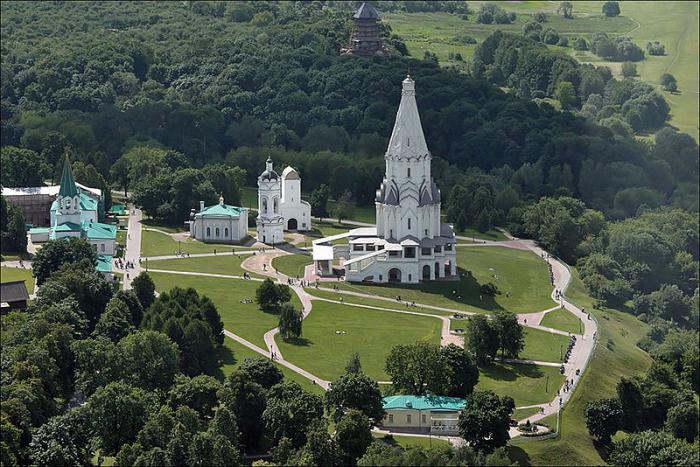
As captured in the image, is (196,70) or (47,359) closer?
(47,359)

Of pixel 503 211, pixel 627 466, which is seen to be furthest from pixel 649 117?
pixel 627 466

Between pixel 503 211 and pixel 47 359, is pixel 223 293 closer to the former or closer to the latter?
pixel 47 359

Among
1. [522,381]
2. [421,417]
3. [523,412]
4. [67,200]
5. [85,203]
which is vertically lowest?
[523,412]

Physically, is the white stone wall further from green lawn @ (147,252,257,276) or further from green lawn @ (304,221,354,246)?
green lawn @ (147,252,257,276)

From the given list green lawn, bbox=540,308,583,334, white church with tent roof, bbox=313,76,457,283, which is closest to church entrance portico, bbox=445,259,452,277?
white church with tent roof, bbox=313,76,457,283

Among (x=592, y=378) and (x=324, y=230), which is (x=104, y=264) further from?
(x=592, y=378)

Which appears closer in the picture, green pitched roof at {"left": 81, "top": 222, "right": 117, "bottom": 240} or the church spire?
the church spire

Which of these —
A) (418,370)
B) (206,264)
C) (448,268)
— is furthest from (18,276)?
(418,370)
